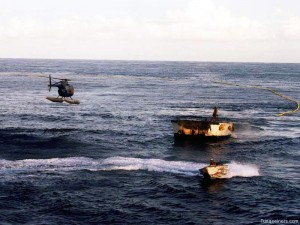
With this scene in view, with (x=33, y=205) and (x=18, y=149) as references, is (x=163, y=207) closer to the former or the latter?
(x=33, y=205)

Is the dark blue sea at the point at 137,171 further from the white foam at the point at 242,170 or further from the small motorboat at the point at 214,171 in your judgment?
the small motorboat at the point at 214,171

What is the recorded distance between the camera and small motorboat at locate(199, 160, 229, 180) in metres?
48.3

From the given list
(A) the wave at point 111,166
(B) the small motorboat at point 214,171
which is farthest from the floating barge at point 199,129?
(B) the small motorboat at point 214,171

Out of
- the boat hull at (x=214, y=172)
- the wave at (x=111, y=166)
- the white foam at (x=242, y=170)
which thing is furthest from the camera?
the white foam at (x=242, y=170)

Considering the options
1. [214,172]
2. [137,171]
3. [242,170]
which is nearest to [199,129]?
[242,170]

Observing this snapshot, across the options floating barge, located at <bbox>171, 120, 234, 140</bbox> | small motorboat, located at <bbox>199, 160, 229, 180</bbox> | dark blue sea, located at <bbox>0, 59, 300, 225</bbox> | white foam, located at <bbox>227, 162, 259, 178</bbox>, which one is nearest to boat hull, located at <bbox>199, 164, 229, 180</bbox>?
small motorboat, located at <bbox>199, 160, 229, 180</bbox>

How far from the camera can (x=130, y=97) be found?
136500 millimetres

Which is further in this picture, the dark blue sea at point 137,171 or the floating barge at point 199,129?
the floating barge at point 199,129

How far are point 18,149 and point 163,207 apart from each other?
2957 centimetres

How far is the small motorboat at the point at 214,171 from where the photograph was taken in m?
48.3

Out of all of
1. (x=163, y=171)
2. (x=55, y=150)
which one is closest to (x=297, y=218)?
(x=163, y=171)

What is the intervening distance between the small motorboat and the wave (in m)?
1.88

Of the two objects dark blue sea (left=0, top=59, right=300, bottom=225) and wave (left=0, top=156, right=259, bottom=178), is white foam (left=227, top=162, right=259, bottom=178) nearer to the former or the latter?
wave (left=0, top=156, right=259, bottom=178)

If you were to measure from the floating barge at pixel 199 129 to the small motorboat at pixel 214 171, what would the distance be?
21987 mm
